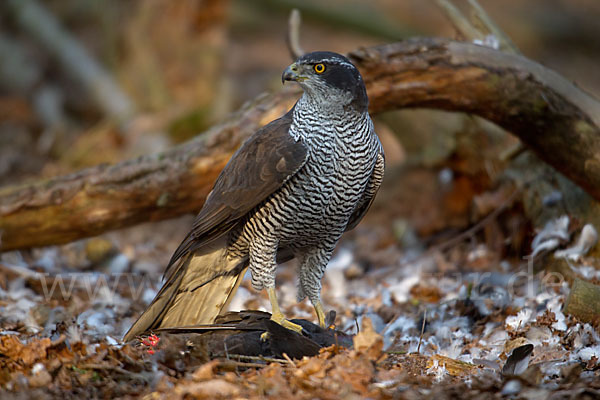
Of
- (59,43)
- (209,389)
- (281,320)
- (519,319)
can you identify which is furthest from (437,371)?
(59,43)

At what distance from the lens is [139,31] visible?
8766 mm

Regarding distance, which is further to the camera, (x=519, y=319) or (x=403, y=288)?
(x=403, y=288)

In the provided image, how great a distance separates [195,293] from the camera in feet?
13.0

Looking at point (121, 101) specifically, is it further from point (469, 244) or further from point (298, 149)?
point (298, 149)

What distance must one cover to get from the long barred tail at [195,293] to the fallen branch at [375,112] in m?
0.93

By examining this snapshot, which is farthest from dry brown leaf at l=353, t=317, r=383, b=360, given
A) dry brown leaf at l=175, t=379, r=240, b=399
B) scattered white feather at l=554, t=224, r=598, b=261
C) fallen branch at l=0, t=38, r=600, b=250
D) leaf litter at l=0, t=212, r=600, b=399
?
scattered white feather at l=554, t=224, r=598, b=261

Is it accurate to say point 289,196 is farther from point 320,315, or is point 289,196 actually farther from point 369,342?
point 369,342

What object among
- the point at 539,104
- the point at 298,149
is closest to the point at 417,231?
the point at 539,104

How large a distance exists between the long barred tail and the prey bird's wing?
12 centimetres

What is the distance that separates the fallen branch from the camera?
441 centimetres

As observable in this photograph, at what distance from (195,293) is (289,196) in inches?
37.6

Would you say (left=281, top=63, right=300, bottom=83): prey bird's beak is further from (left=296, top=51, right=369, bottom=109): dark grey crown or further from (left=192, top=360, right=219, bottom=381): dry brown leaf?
(left=192, top=360, right=219, bottom=381): dry brown leaf

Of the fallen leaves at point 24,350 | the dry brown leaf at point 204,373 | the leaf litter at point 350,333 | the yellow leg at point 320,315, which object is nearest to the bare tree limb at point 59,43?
the leaf litter at point 350,333

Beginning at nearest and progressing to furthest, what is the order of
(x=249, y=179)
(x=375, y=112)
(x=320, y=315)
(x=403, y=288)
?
(x=249, y=179)
(x=320, y=315)
(x=375, y=112)
(x=403, y=288)
